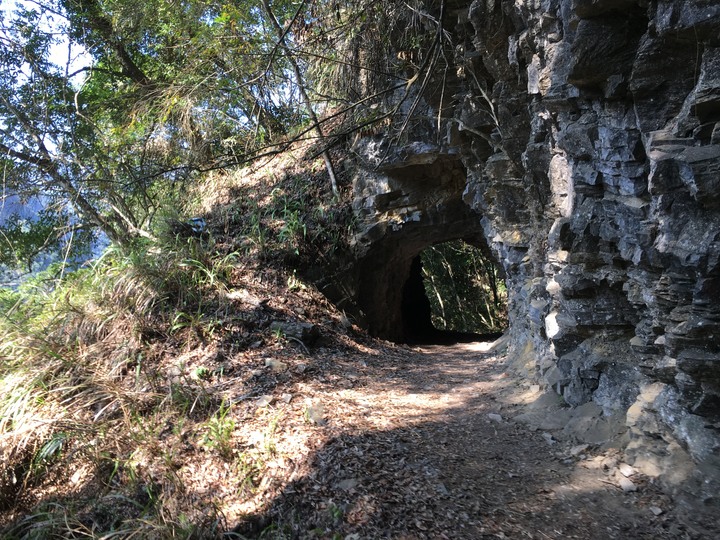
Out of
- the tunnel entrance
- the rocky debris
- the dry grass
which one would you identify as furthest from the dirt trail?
the tunnel entrance

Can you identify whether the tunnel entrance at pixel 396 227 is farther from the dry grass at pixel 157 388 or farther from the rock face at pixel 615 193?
the rock face at pixel 615 193

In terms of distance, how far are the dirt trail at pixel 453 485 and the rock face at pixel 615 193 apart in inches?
14.5

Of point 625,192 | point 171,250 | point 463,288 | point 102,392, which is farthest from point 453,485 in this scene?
point 463,288

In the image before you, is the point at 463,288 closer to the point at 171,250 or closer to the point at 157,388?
the point at 171,250

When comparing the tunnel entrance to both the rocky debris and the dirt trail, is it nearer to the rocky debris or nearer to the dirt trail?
the rocky debris

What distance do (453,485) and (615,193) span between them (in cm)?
228

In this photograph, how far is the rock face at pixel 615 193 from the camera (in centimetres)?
259

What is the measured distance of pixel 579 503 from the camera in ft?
9.36

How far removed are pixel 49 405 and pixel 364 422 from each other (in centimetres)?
262

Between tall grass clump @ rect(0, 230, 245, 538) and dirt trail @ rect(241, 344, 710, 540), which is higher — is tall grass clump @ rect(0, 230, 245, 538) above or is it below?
above

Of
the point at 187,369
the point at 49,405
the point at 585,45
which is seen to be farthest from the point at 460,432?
the point at 49,405

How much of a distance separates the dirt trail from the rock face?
1.21 feet

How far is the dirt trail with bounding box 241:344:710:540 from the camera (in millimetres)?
2678

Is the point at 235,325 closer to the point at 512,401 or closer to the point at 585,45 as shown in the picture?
the point at 512,401
